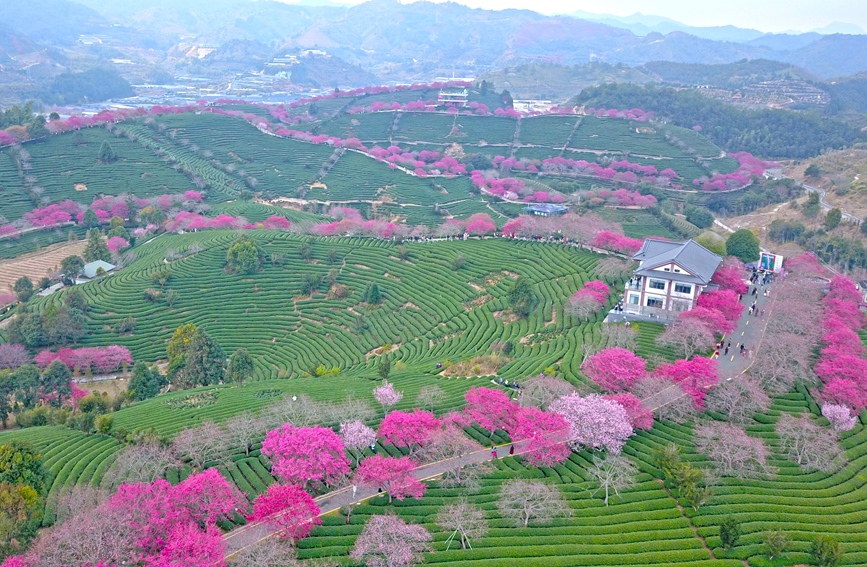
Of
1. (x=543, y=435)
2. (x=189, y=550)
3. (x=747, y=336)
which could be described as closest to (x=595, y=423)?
(x=543, y=435)

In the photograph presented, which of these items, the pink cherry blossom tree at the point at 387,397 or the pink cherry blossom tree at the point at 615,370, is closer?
the pink cherry blossom tree at the point at 387,397

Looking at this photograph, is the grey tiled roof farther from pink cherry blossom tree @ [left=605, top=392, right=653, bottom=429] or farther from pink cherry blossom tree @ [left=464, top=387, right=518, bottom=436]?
pink cherry blossom tree @ [left=464, top=387, right=518, bottom=436]

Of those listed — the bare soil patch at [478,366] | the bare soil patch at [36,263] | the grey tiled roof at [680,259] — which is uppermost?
the grey tiled roof at [680,259]

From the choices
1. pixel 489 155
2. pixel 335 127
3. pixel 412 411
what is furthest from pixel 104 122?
pixel 412 411

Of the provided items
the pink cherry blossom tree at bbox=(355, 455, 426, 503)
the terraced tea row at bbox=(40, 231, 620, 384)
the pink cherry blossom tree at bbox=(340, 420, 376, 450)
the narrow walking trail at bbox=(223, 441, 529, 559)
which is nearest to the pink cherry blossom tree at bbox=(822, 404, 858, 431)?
the terraced tea row at bbox=(40, 231, 620, 384)

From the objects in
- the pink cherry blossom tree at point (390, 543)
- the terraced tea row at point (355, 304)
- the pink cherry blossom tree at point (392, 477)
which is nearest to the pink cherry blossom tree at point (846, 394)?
the terraced tea row at point (355, 304)

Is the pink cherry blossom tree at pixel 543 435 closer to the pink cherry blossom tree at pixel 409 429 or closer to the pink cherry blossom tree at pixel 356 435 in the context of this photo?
the pink cherry blossom tree at pixel 409 429
